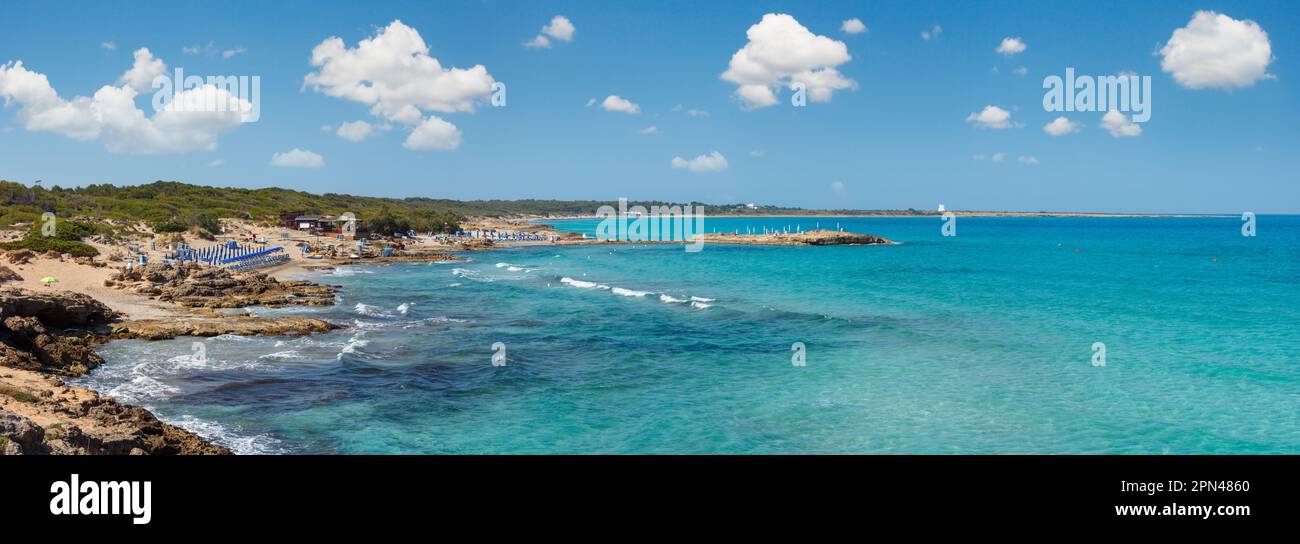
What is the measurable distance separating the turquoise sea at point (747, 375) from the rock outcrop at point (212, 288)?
7.25 ft

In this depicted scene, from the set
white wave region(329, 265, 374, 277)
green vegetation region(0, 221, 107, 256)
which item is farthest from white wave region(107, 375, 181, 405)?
white wave region(329, 265, 374, 277)

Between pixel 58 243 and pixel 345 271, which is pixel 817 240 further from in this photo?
pixel 58 243

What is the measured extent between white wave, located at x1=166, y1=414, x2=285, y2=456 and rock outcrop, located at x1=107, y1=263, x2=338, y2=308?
19.5 m

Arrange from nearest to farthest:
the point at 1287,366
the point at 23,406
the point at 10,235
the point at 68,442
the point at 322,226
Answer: the point at 68,442
the point at 23,406
the point at 1287,366
the point at 10,235
the point at 322,226

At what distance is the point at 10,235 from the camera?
48.8 m

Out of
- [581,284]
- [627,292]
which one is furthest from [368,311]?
[581,284]

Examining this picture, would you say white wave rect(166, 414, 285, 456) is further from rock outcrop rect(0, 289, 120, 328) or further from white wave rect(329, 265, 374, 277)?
white wave rect(329, 265, 374, 277)

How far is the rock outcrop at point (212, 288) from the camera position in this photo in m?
34.2

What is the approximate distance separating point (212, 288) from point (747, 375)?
2854 cm

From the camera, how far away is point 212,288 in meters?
36.3

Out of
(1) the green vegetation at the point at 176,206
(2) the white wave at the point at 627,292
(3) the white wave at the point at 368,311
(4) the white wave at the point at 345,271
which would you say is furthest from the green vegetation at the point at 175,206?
(2) the white wave at the point at 627,292
